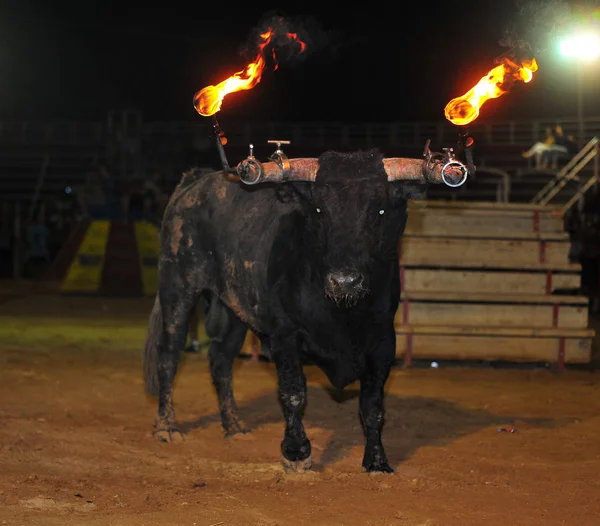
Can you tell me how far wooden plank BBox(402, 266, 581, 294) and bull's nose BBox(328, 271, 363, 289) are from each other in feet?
17.5

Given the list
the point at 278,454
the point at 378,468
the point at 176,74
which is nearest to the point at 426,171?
the point at 378,468

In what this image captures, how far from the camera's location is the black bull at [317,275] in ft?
19.1

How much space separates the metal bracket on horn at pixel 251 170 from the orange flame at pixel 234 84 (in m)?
0.83

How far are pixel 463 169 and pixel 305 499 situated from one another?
7.66ft

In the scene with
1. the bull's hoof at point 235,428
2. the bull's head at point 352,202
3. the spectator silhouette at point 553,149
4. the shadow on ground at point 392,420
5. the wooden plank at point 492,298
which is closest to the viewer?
the bull's head at point 352,202

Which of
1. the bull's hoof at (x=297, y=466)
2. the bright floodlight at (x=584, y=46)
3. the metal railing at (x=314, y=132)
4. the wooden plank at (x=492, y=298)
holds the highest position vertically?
the metal railing at (x=314, y=132)

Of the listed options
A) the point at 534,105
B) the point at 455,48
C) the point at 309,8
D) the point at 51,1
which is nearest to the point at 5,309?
the point at 309,8

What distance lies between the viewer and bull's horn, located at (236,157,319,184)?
19.6ft

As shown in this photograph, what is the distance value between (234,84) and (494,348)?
5.21m

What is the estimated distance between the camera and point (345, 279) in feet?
18.2

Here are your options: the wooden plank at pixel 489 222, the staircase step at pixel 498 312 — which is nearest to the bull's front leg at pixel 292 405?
the staircase step at pixel 498 312

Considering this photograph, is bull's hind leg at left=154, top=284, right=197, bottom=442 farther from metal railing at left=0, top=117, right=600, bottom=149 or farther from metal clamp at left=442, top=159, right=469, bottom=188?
metal railing at left=0, top=117, right=600, bottom=149

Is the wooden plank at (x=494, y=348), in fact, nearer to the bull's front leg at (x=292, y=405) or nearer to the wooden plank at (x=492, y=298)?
the wooden plank at (x=492, y=298)

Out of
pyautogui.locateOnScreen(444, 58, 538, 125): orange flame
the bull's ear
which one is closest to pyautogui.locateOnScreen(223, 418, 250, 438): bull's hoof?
the bull's ear
